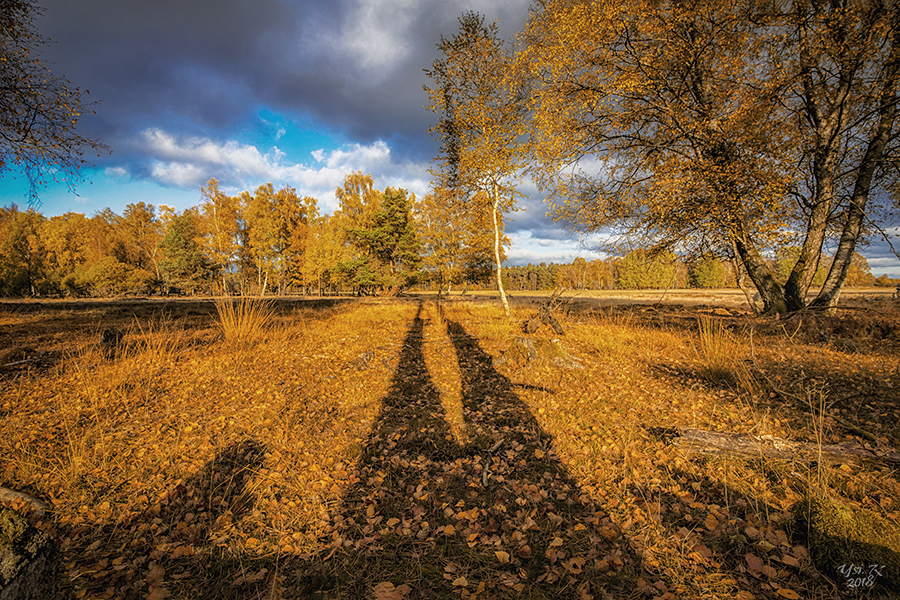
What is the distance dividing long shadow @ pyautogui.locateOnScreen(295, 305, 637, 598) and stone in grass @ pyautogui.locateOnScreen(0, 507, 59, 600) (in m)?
1.27

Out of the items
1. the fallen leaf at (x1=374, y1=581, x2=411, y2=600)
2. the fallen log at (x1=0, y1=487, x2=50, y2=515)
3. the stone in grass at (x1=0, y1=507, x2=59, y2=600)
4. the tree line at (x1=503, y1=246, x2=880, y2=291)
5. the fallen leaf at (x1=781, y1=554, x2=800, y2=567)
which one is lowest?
the fallen leaf at (x1=374, y1=581, x2=411, y2=600)

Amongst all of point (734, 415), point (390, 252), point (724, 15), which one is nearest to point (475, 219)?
point (724, 15)

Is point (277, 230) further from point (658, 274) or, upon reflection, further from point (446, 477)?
point (658, 274)

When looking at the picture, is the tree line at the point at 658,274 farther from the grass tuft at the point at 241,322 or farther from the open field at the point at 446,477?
the grass tuft at the point at 241,322

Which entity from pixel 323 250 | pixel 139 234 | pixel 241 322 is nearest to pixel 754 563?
pixel 241 322

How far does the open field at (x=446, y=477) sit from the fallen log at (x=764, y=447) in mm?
34

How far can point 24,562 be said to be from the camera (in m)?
1.46

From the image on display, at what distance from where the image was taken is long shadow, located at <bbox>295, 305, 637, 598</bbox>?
2221mm

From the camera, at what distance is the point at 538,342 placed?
6.97m

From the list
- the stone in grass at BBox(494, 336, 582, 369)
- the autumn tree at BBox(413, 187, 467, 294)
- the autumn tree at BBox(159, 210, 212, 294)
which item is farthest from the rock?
the autumn tree at BBox(159, 210, 212, 294)

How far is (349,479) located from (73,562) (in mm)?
1899

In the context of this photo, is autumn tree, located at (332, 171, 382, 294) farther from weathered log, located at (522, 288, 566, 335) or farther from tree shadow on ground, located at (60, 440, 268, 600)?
tree shadow on ground, located at (60, 440, 268, 600)

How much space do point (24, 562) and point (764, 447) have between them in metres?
5.37
